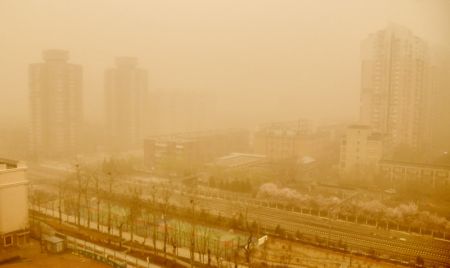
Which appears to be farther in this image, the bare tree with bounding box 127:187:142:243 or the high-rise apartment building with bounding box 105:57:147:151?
the high-rise apartment building with bounding box 105:57:147:151

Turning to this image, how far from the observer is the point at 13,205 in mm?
4734

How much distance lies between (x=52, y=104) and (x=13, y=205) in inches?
299

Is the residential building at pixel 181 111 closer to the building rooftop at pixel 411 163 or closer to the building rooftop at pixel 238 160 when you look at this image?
the building rooftop at pixel 238 160

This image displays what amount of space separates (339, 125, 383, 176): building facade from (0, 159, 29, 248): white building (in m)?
6.07

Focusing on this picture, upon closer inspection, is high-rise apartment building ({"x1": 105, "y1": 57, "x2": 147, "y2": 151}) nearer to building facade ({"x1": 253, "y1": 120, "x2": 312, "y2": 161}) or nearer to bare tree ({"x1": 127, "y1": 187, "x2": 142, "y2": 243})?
building facade ({"x1": 253, "y1": 120, "x2": 312, "y2": 161})

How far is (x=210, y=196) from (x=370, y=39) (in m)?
6.10

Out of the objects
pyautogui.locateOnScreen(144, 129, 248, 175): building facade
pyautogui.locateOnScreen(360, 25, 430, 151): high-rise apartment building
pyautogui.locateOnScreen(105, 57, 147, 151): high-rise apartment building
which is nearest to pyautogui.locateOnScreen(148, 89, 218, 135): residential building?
pyautogui.locateOnScreen(105, 57, 147, 151): high-rise apartment building

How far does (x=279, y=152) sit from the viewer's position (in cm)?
1116

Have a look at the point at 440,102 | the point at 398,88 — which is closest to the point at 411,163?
the point at 440,102

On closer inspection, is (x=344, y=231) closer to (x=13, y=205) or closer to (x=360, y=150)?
(x=360, y=150)

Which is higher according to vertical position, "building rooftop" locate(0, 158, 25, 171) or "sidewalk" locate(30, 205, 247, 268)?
"building rooftop" locate(0, 158, 25, 171)

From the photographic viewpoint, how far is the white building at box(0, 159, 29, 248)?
4633 millimetres

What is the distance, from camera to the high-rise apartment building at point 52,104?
11.8 metres

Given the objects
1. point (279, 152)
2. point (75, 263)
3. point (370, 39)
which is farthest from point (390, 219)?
point (370, 39)
